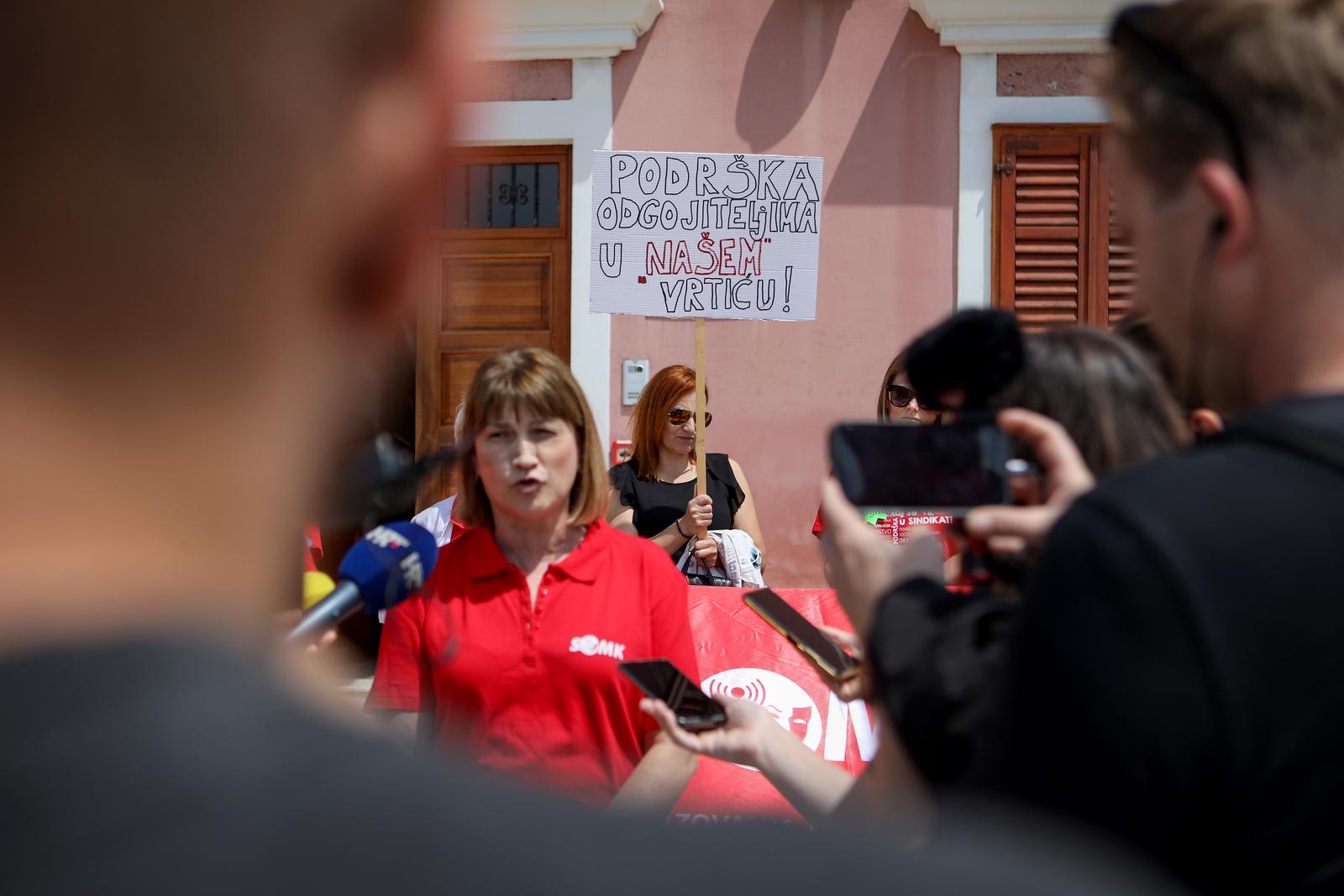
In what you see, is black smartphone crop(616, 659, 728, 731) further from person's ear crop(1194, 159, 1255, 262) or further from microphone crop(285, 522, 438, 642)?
person's ear crop(1194, 159, 1255, 262)

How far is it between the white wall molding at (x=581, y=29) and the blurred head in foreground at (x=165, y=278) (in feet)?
25.1

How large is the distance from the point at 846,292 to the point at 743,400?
94 centimetres

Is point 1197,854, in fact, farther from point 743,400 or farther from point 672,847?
point 743,400

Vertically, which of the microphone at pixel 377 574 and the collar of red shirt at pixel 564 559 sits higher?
the microphone at pixel 377 574

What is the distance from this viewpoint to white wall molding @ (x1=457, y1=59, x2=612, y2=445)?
7.72 meters

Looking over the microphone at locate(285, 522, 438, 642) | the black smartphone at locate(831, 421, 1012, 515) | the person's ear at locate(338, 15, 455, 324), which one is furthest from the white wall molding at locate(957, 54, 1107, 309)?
the person's ear at locate(338, 15, 455, 324)

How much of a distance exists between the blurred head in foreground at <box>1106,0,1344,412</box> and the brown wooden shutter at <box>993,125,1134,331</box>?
680 centimetres

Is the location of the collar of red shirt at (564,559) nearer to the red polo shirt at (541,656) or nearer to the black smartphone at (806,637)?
the red polo shirt at (541,656)

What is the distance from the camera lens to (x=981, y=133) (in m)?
7.73

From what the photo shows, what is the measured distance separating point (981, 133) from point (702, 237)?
11.6ft

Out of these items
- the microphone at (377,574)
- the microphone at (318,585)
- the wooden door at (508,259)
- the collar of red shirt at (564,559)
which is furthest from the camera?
the wooden door at (508,259)

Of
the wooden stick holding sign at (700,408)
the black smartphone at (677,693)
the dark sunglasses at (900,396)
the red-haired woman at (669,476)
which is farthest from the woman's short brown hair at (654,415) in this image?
the black smartphone at (677,693)

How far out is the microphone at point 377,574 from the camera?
71.8 inches

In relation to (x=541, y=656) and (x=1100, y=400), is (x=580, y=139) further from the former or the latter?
(x=1100, y=400)
